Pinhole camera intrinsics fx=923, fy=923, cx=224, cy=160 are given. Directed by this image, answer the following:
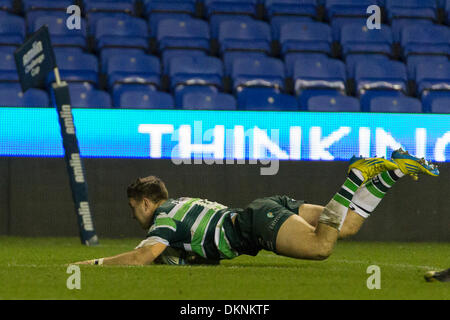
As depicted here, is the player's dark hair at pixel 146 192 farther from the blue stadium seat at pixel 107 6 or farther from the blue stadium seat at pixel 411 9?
the blue stadium seat at pixel 411 9

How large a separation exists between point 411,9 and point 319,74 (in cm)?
304

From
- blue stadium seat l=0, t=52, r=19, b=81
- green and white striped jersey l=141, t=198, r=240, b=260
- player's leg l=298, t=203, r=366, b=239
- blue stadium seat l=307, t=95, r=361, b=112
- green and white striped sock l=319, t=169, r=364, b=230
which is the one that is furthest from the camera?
blue stadium seat l=0, t=52, r=19, b=81

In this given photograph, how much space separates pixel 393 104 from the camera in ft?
40.3

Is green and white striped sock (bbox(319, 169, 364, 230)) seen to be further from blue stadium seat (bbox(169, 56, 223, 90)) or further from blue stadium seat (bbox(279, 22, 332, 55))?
blue stadium seat (bbox(279, 22, 332, 55))

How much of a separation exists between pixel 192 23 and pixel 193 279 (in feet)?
28.2

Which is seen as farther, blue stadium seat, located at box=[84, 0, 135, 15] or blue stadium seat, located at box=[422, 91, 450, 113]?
blue stadium seat, located at box=[84, 0, 135, 15]

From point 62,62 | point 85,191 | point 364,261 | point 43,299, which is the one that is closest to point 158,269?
point 43,299

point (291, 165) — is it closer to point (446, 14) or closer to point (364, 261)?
point (364, 261)

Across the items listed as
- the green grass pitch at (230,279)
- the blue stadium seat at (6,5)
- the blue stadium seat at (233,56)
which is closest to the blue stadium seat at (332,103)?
the blue stadium seat at (233,56)

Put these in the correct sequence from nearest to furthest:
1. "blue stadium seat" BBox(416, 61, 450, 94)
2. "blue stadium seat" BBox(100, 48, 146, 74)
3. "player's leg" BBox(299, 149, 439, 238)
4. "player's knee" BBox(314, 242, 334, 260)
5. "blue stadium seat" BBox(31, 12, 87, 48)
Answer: "player's knee" BBox(314, 242, 334, 260), "player's leg" BBox(299, 149, 439, 238), "blue stadium seat" BBox(416, 61, 450, 94), "blue stadium seat" BBox(100, 48, 146, 74), "blue stadium seat" BBox(31, 12, 87, 48)

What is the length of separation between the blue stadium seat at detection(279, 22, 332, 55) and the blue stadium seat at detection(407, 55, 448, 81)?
48.6 inches

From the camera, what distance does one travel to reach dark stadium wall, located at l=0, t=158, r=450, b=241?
10.9 m

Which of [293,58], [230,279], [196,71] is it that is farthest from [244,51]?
[230,279]

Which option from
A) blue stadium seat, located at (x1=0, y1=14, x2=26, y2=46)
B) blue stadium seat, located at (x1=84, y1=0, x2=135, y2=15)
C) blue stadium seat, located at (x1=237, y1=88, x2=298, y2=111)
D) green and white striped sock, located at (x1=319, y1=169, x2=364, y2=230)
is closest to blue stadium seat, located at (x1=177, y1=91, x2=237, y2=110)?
blue stadium seat, located at (x1=237, y1=88, x2=298, y2=111)
